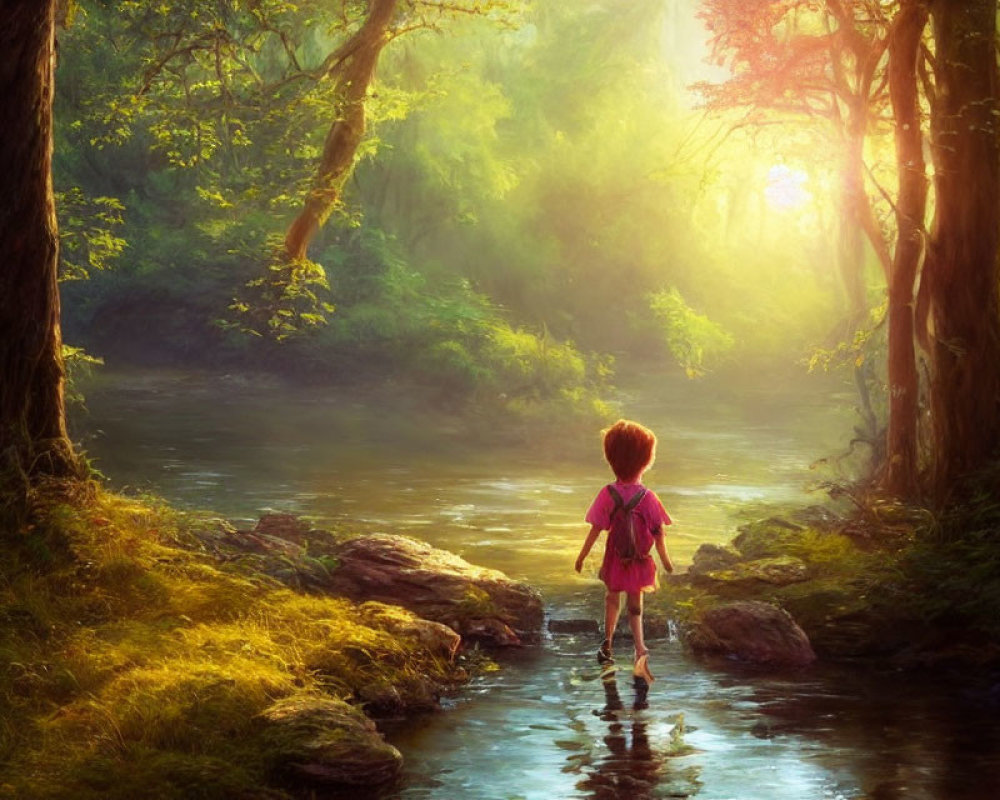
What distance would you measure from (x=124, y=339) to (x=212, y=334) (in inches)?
116

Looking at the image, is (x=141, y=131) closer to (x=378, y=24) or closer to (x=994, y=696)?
(x=378, y=24)

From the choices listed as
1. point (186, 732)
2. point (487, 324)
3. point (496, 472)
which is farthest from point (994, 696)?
point (487, 324)

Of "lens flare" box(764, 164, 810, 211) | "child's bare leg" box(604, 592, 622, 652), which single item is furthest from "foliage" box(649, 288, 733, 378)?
"child's bare leg" box(604, 592, 622, 652)

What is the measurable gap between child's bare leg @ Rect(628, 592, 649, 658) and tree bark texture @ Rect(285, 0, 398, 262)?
601 centimetres

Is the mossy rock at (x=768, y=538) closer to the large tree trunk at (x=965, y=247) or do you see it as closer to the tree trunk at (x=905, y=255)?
the tree trunk at (x=905, y=255)

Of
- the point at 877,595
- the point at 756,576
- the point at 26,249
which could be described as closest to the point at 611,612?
the point at 877,595

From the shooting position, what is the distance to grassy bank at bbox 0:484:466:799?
7512 mm

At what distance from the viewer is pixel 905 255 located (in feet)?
50.4

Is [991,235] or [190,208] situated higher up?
[190,208]

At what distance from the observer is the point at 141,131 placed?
3988 centimetres

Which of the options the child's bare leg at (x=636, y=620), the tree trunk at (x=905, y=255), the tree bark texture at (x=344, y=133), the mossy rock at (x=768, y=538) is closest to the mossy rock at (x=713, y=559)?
the mossy rock at (x=768, y=538)

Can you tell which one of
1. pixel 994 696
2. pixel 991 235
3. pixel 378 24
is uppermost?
pixel 378 24

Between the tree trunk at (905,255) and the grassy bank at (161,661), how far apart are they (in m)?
6.39

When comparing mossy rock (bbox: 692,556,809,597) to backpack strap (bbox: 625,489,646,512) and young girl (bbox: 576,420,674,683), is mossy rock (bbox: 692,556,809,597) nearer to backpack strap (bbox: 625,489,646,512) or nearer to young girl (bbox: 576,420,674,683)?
young girl (bbox: 576,420,674,683)
